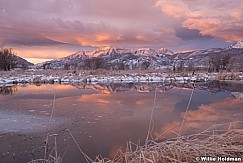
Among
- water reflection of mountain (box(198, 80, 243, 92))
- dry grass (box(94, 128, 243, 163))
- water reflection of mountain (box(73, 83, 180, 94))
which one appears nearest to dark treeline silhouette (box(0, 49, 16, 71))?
water reflection of mountain (box(73, 83, 180, 94))

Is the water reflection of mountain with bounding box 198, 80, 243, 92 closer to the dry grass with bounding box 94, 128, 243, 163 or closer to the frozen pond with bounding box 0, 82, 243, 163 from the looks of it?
the frozen pond with bounding box 0, 82, 243, 163

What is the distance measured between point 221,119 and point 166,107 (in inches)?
99.8

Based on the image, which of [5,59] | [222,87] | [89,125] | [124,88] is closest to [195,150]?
[89,125]

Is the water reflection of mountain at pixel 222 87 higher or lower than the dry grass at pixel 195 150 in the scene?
lower

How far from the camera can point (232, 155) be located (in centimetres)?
209

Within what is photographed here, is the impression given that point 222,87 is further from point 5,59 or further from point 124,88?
point 5,59

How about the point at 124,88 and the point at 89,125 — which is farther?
the point at 124,88

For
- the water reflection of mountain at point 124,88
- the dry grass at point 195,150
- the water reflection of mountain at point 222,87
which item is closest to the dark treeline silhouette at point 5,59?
the water reflection of mountain at point 124,88

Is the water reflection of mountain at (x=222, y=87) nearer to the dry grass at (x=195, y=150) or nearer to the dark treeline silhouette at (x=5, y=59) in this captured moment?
the dry grass at (x=195, y=150)

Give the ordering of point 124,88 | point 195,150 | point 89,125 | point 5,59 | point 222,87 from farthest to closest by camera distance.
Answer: point 5,59, point 222,87, point 124,88, point 89,125, point 195,150

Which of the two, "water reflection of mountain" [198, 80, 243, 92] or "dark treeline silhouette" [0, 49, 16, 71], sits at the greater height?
"dark treeline silhouette" [0, 49, 16, 71]

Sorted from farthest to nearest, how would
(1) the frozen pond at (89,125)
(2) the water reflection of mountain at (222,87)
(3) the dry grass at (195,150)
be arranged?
(2) the water reflection of mountain at (222,87), (1) the frozen pond at (89,125), (3) the dry grass at (195,150)

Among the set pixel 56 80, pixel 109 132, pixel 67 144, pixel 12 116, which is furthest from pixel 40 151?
pixel 56 80

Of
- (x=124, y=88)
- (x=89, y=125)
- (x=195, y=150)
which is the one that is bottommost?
(x=89, y=125)
